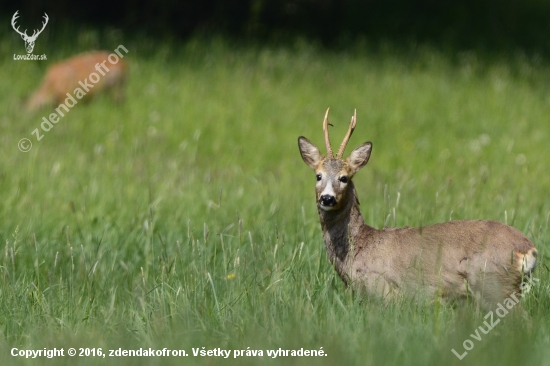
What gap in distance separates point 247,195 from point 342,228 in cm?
250

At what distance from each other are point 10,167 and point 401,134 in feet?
14.8

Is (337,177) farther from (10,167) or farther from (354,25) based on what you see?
(354,25)

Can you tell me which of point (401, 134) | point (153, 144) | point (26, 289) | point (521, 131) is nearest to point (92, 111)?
point (153, 144)

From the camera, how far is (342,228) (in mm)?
5172

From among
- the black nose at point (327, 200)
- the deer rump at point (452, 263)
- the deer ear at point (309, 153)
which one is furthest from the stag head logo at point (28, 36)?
the deer rump at point (452, 263)

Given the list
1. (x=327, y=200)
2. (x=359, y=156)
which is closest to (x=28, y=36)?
(x=359, y=156)

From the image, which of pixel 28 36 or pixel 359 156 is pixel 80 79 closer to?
pixel 28 36

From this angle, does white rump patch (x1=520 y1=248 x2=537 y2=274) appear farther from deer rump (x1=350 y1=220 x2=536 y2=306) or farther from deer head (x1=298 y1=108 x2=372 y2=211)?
deer head (x1=298 y1=108 x2=372 y2=211)

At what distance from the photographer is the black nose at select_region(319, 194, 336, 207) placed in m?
4.88

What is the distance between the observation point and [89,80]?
10.5m

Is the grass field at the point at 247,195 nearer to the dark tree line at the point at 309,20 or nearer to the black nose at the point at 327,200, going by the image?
the black nose at the point at 327,200

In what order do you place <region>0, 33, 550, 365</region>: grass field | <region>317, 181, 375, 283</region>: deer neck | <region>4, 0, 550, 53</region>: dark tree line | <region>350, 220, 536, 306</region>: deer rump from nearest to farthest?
1. <region>0, 33, 550, 365</region>: grass field
2. <region>350, 220, 536, 306</region>: deer rump
3. <region>317, 181, 375, 283</region>: deer neck
4. <region>4, 0, 550, 53</region>: dark tree line

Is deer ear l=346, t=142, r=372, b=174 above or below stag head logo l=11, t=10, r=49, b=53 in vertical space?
below

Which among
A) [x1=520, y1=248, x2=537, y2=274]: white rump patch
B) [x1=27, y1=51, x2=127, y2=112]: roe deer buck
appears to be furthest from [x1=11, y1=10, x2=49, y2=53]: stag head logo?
[x1=520, y1=248, x2=537, y2=274]: white rump patch
